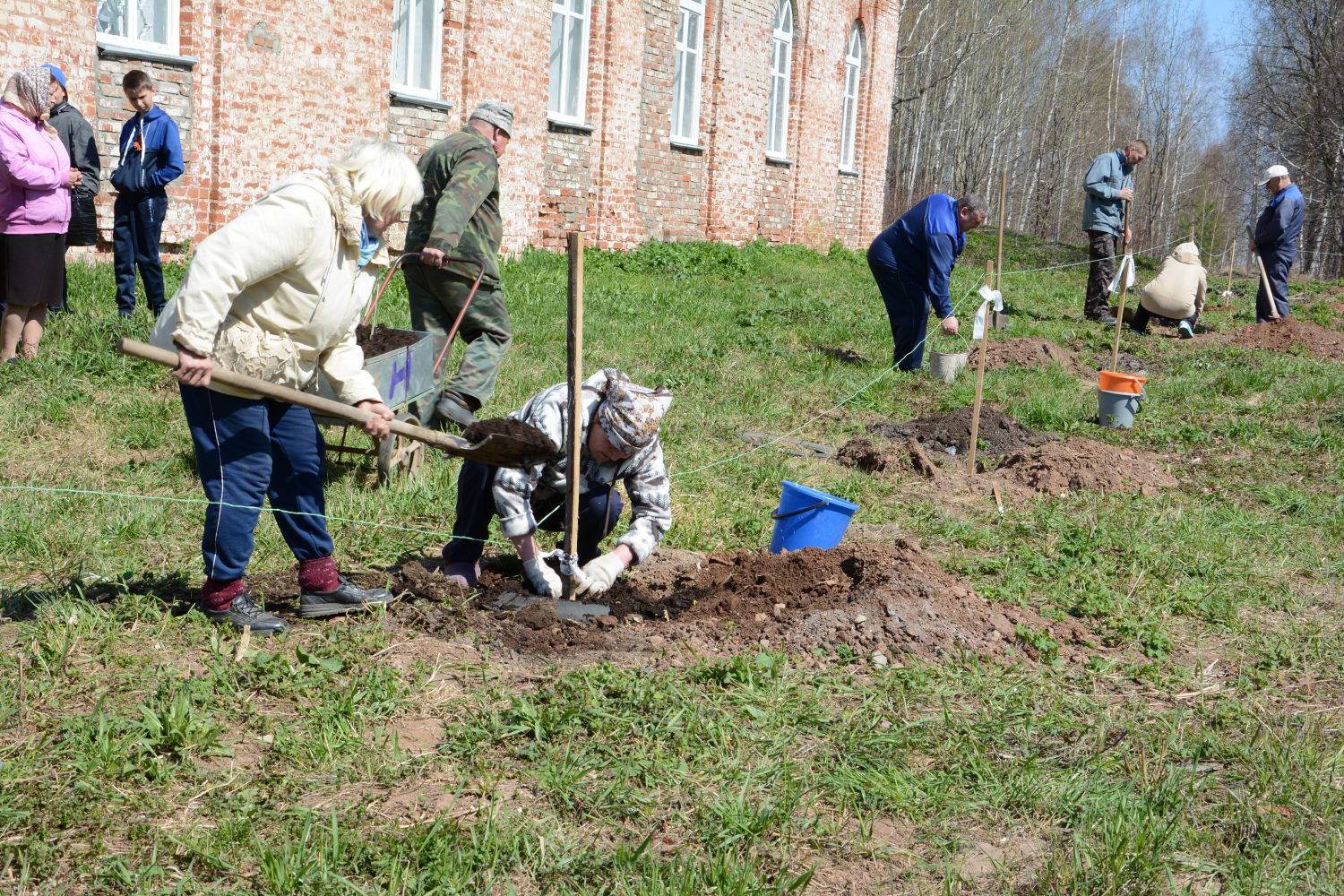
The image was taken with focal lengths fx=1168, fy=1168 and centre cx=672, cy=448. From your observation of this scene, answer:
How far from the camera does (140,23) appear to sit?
9891 millimetres

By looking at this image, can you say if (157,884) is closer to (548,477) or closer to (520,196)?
(548,477)

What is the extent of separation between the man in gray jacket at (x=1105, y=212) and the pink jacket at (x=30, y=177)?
1161 centimetres

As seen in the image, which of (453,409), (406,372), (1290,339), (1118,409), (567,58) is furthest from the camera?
(567,58)

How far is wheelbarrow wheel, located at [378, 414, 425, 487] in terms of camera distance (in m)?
6.04

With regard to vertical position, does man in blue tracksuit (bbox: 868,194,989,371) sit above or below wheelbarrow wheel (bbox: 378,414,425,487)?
→ above

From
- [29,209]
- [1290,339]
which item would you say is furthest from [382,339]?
[1290,339]

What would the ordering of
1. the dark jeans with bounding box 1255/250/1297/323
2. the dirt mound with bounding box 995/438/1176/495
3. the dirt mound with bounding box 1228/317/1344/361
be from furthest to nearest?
1. the dark jeans with bounding box 1255/250/1297/323
2. the dirt mound with bounding box 1228/317/1344/361
3. the dirt mound with bounding box 995/438/1176/495

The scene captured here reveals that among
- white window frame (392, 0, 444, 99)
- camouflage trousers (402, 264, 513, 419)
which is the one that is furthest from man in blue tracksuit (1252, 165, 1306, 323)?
camouflage trousers (402, 264, 513, 419)

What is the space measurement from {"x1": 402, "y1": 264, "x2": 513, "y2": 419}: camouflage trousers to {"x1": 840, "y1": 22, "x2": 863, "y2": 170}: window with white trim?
59.6ft

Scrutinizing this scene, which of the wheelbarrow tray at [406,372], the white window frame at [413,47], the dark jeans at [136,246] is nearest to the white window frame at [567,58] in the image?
the white window frame at [413,47]

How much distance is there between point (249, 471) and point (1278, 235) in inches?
591

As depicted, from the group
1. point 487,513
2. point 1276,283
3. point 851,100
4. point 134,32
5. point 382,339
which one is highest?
point 851,100

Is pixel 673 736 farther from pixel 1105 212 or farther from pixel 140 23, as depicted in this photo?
pixel 1105 212

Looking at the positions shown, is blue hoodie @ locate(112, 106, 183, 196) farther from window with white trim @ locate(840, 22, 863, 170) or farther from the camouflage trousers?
window with white trim @ locate(840, 22, 863, 170)
